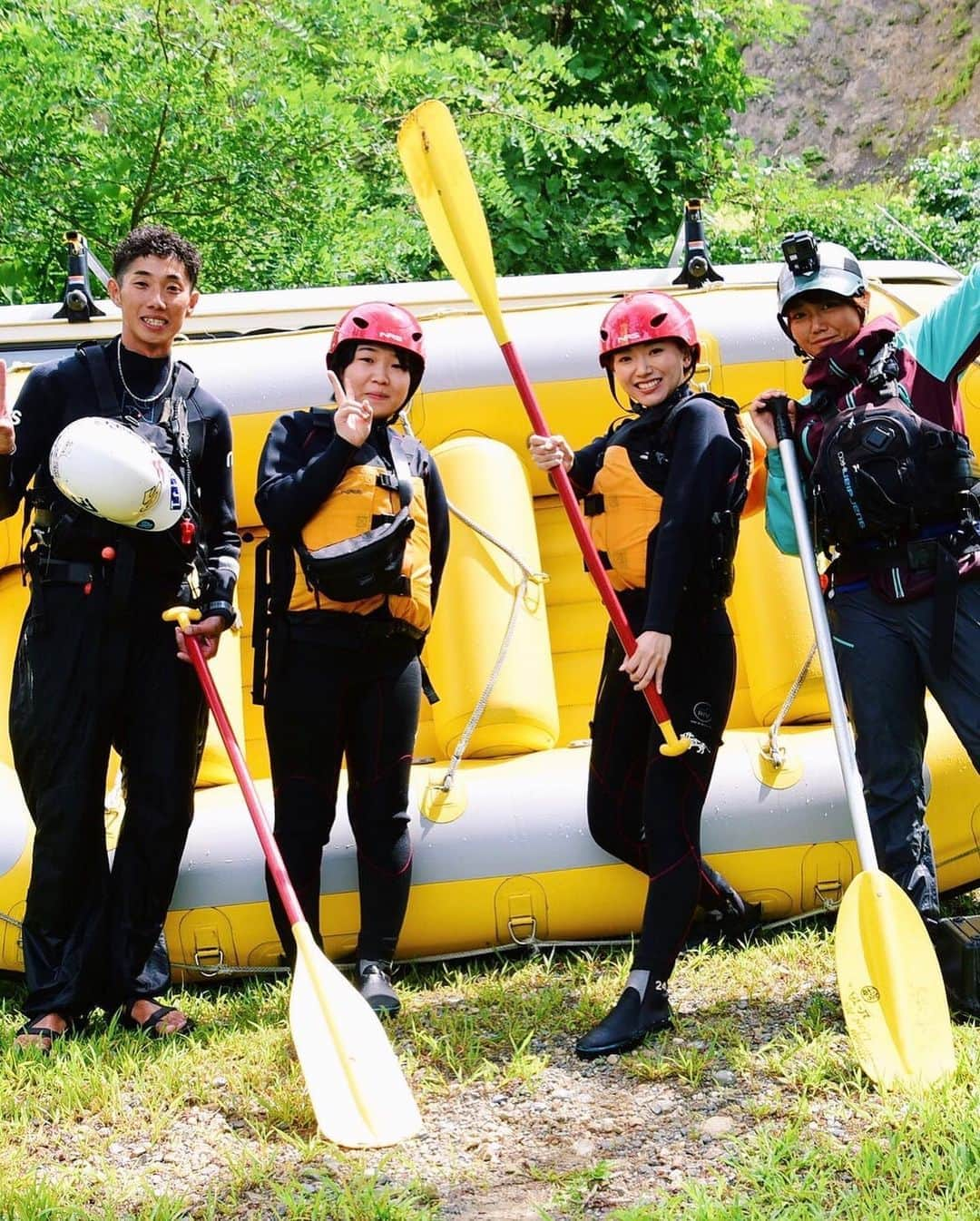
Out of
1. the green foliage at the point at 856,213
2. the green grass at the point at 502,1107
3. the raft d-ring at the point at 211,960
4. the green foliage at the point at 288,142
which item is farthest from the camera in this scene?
the green foliage at the point at 856,213

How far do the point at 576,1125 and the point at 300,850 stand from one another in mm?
963

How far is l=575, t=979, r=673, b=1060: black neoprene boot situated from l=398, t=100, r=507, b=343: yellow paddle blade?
→ 1.57 m

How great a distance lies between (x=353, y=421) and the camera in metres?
2.96

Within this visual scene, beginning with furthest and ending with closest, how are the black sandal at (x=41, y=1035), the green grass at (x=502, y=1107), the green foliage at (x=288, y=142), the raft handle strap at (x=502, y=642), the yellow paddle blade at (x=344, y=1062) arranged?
the green foliage at (x=288, y=142), the raft handle strap at (x=502, y=642), the black sandal at (x=41, y=1035), the yellow paddle blade at (x=344, y=1062), the green grass at (x=502, y=1107)

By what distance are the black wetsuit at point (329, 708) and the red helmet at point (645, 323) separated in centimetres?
57

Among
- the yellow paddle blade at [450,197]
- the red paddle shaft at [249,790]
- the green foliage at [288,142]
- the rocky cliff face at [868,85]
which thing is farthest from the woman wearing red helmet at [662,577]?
the rocky cliff face at [868,85]

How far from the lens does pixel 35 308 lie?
15.6 ft

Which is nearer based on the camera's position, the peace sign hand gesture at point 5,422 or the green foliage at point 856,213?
the peace sign hand gesture at point 5,422

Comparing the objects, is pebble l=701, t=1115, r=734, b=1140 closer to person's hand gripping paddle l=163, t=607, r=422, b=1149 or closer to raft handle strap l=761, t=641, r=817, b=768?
person's hand gripping paddle l=163, t=607, r=422, b=1149

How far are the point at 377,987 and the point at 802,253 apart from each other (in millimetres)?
1975

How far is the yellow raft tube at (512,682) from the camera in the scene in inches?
135

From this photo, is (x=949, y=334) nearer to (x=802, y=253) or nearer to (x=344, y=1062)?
(x=802, y=253)

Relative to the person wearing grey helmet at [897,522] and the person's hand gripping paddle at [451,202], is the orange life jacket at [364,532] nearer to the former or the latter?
the person's hand gripping paddle at [451,202]

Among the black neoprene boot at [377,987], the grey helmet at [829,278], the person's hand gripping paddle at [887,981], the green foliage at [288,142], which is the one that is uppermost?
the green foliage at [288,142]
